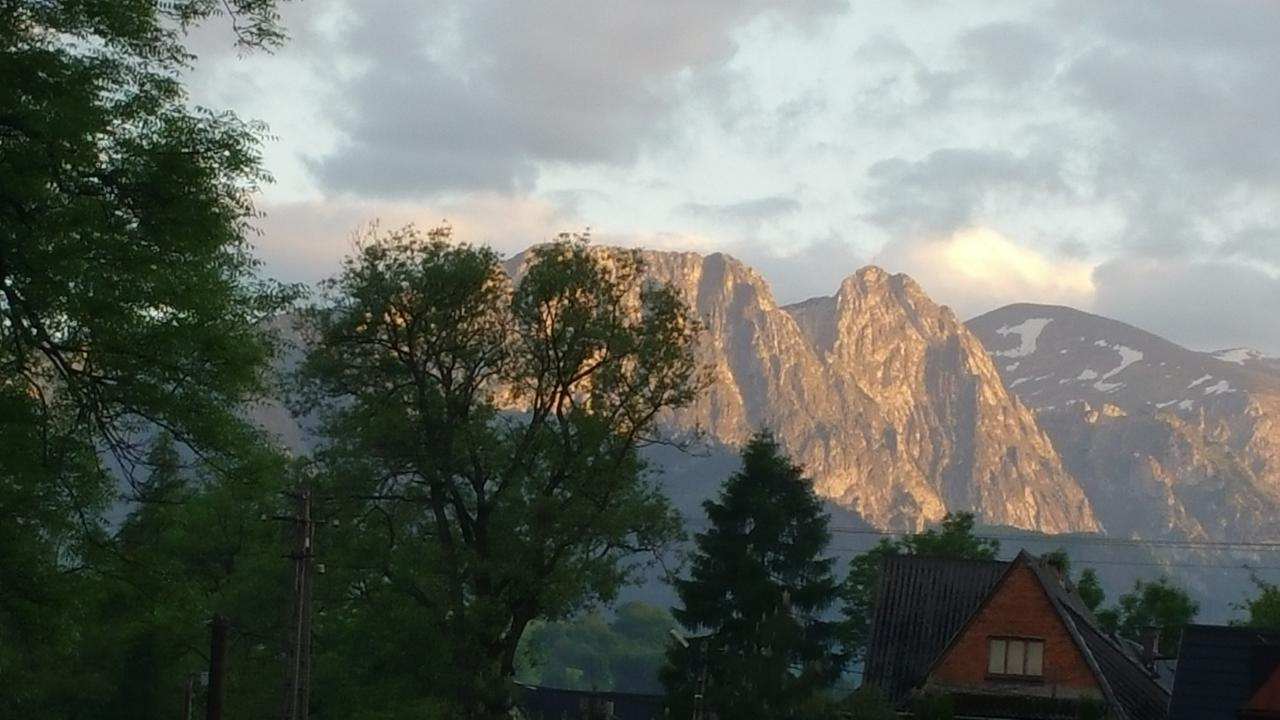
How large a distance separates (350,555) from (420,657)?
401 centimetres

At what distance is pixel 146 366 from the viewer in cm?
3006

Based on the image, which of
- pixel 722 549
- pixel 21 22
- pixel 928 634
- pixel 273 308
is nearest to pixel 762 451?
pixel 722 549

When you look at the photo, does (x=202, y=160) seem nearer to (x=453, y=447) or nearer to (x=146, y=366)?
(x=146, y=366)

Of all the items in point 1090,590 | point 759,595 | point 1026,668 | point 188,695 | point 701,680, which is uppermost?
point 1090,590

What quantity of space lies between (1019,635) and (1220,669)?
8.94 m

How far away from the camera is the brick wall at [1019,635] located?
7062cm

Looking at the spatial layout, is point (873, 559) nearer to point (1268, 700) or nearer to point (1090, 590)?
point (1090, 590)

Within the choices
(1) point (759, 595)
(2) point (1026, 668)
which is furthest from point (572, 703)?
(2) point (1026, 668)

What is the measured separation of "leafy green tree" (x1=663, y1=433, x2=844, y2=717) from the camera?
8750cm

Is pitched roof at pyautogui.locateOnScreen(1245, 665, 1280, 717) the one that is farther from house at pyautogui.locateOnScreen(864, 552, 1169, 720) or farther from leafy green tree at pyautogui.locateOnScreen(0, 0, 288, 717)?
leafy green tree at pyautogui.locateOnScreen(0, 0, 288, 717)

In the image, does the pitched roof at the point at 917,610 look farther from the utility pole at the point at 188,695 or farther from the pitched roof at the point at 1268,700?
the utility pole at the point at 188,695

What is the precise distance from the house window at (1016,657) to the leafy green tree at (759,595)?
14983 mm

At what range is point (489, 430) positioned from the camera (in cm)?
6625

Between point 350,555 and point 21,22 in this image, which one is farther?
point 350,555
